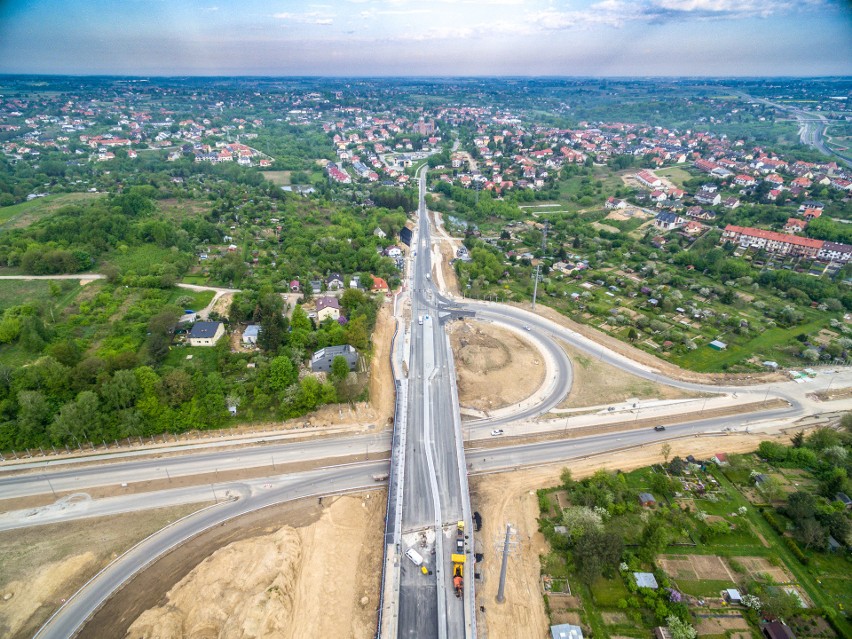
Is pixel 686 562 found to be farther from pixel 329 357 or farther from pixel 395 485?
pixel 329 357

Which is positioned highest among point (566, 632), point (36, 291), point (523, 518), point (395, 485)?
point (36, 291)

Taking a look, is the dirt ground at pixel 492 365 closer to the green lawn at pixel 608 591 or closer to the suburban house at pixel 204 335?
the green lawn at pixel 608 591

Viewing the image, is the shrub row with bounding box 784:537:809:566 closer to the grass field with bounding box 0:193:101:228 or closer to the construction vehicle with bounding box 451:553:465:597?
the construction vehicle with bounding box 451:553:465:597

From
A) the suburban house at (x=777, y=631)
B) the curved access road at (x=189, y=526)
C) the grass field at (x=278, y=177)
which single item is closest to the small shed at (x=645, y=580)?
the suburban house at (x=777, y=631)

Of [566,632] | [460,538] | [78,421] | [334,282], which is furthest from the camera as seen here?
[334,282]

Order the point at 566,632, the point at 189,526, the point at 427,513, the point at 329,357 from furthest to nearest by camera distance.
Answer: the point at 329,357 → the point at 189,526 → the point at 427,513 → the point at 566,632

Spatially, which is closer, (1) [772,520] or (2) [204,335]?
(1) [772,520]

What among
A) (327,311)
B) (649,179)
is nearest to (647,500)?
(327,311)
